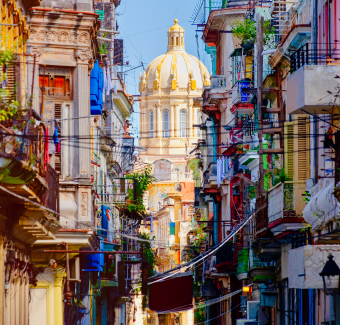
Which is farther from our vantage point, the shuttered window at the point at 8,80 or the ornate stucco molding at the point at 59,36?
the ornate stucco molding at the point at 59,36

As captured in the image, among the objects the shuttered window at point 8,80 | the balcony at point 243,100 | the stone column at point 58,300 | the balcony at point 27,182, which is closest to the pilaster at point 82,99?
the stone column at point 58,300

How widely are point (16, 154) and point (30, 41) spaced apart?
10397 millimetres

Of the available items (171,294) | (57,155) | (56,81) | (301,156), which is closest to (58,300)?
(57,155)

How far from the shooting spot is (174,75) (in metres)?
134

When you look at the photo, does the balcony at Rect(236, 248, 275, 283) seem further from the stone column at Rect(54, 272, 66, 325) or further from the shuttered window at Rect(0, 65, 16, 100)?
the shuttered window at Rect(0, 65, 16, 100)

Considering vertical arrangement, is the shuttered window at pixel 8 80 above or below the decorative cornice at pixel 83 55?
below

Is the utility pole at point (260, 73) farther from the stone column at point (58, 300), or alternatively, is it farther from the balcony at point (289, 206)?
the stone column at point (58, 300)

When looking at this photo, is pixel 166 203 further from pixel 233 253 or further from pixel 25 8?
pixel 25 8

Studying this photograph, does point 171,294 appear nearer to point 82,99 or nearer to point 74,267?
point 74,267

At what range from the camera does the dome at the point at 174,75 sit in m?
134

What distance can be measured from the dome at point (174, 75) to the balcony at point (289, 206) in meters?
107

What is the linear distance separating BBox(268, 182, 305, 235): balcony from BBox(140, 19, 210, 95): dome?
107254 millimetres

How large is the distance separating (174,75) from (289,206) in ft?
359

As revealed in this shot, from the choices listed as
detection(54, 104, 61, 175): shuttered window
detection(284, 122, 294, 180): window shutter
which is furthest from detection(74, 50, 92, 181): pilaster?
detection(284, 122, 294, 180): window shutter
